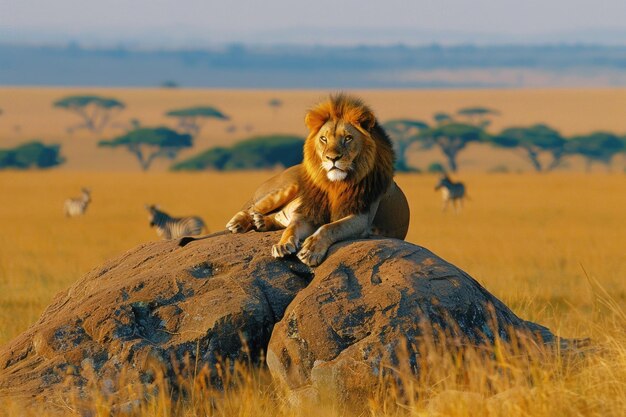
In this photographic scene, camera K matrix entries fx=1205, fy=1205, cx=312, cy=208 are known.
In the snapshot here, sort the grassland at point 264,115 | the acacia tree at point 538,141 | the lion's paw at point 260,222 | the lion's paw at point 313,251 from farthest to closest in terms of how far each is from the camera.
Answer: the grassland at point 264,115, the acacia tree at point 538,141, the lion's paw at point 260,222, the lion's paw at point 313,251

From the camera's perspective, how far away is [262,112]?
356ft

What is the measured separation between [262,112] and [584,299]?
96.2 meters

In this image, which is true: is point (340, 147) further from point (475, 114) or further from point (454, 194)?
point (475, 114)

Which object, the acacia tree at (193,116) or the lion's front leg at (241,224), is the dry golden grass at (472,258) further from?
the acacia tree at (193,116)

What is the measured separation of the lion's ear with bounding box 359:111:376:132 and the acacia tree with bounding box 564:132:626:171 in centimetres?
5892

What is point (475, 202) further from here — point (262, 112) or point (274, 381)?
point (262, 112)

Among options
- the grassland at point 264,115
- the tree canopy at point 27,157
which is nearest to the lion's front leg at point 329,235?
the tree canopy at point 27,157

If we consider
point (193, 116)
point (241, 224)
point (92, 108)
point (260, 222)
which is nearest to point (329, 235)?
point (260, 222)

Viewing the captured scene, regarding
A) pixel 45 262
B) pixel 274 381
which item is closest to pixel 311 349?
pixel 274 381

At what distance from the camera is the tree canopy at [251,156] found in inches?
2263

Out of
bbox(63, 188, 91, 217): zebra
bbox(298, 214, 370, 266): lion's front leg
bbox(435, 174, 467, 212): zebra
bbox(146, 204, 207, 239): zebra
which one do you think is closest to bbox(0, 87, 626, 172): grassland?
bbox(435, 174, 467, 212): zebra

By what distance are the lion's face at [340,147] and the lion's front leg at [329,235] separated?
26cm

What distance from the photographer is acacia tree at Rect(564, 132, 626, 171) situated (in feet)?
211

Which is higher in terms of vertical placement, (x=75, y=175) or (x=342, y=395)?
(x=342, y=395)
